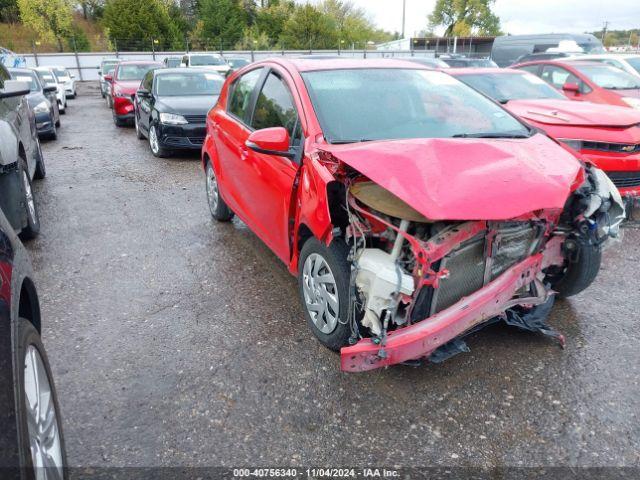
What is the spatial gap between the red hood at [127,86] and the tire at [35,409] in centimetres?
1228

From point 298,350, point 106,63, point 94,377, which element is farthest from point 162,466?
point 106,63

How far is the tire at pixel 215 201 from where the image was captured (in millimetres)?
5582

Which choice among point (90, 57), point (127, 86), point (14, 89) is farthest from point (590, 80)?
point (90, 57)

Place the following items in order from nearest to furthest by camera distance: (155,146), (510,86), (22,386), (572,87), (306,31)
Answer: (22,386) < (510,86) < (572,87) < (155,146) < (306,31)

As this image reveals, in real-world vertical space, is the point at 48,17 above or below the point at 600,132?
above

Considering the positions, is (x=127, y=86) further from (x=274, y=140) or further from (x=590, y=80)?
(x=274, y=140)

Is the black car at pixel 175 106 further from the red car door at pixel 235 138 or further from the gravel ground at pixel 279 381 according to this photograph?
the gravel ground at pixel 279 381

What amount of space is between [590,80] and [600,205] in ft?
24.0

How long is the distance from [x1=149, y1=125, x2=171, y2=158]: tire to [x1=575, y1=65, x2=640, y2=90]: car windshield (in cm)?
756

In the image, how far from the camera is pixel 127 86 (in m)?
13.5

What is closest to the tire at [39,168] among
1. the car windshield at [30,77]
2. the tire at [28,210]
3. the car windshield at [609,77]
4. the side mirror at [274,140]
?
the tire at [28,210]

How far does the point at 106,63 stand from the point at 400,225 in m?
24.8

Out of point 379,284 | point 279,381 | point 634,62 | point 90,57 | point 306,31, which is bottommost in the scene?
point 279,381

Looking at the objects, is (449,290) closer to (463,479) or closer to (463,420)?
Answer: (463,420)
